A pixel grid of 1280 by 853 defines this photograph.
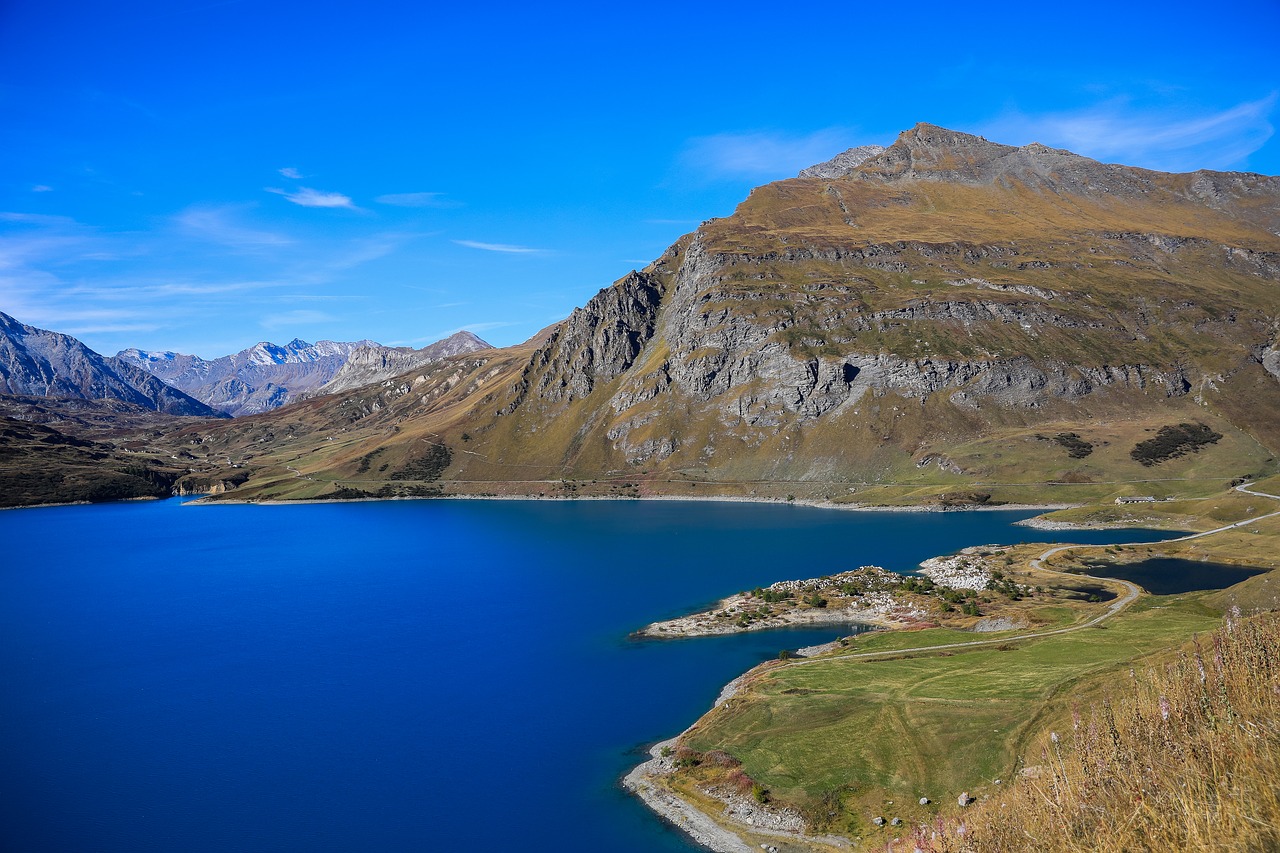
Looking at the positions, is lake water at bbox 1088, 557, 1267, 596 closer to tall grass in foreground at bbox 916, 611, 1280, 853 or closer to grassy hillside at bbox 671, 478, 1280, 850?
grassy hillside at bbox 671, 478, 1280, 850

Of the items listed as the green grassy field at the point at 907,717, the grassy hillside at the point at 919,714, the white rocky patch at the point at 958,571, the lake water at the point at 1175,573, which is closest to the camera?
the grassy hillside at the point at 919,714

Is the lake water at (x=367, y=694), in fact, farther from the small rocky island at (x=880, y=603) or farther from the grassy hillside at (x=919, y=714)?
the grassy hillside at (x=919, y=714)

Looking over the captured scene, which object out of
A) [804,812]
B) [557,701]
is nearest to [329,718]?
[557,701]

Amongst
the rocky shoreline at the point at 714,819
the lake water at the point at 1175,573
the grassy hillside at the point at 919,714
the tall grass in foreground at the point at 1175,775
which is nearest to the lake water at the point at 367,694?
the rocky shoreline at the point at 714,819

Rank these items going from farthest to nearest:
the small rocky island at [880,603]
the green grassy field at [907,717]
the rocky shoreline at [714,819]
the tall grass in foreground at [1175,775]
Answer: the small rocky island at [880,603], the green grassy field at [907,717], the rocky shoreline at [714,819], the tall grass in foreground at [1175,775]

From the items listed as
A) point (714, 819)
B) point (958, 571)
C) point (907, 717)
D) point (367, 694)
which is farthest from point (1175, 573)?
point (367, 694)

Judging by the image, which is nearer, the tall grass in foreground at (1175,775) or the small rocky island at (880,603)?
the tall grass in foreground at (1175,775)
